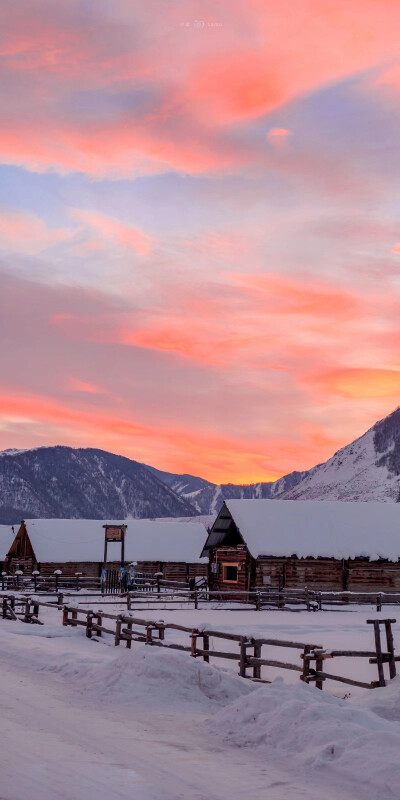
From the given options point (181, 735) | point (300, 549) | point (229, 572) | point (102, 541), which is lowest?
point (181, 735)

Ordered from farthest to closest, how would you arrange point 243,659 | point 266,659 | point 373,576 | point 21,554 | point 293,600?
point 21,554 < point 373,576 < point 293,600 < point 266,659 < point 243,659

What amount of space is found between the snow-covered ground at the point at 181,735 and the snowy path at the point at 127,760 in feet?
0.05

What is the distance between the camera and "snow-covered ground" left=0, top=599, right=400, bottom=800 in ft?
27.0

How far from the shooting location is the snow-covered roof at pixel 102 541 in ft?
190

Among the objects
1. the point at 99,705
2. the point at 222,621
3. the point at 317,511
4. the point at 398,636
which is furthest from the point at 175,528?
the point at 99,705

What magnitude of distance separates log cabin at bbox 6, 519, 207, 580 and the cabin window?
1276 centimetres

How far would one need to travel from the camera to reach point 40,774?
825 centimetres

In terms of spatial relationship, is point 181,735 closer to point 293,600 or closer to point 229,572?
point 293,600

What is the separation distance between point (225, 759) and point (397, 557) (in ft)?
123

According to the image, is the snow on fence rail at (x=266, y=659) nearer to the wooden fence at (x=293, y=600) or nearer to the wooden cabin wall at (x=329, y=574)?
the wooden fence at (x=293, y=600)

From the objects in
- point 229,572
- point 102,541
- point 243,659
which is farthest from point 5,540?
point 243,659

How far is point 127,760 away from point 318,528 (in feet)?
126

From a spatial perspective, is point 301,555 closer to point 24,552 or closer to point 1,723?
point 24,552

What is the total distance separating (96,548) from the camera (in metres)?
59.4
